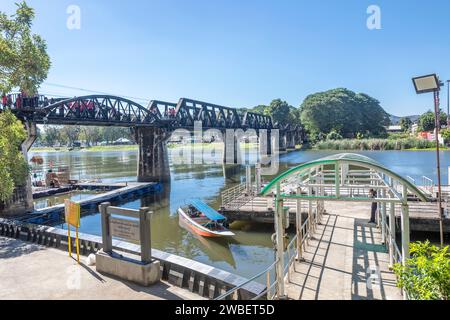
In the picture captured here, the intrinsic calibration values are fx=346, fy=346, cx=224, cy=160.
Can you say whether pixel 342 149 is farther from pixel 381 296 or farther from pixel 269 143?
pixel 381 296

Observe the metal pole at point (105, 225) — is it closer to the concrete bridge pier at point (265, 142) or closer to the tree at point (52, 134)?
the concrete bridge pier at point (265, 142)

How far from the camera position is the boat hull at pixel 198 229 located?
19.5m

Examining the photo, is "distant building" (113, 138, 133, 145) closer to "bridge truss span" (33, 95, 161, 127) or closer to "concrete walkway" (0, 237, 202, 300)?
"bridge truss span" (33, 95, 161, 127)

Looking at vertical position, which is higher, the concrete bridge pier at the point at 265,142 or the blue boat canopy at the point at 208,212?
the concrete bridge pier at the point at 265,142

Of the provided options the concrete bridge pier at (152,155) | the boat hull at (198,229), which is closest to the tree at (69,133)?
the concrete bridge pier at (152,155)

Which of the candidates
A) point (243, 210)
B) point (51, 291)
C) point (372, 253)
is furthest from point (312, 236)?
point (51, 291)

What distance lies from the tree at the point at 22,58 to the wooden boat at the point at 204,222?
37.7 feet

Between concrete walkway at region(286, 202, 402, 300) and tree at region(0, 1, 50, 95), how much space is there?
1577 cm

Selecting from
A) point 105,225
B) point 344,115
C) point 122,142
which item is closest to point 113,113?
point 105,225

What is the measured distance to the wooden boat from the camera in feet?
64.8

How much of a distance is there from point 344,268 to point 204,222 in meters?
11.8

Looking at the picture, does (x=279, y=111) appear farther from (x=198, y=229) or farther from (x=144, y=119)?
(x=198, y=229)

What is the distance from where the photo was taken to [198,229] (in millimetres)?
20656

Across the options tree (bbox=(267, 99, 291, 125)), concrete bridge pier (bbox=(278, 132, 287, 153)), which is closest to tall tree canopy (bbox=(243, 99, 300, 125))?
tree (bbox=(267, 99, 291, 125))
